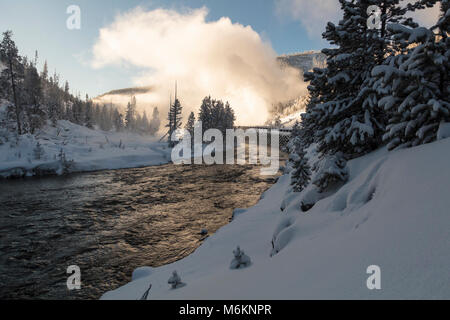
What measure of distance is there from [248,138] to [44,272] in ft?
268

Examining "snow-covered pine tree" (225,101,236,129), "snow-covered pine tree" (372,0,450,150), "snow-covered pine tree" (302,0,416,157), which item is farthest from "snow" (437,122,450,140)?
"snow-covered pine tree" (225,101,236,129)

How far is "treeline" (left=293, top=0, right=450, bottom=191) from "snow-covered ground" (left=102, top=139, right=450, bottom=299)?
998 mm

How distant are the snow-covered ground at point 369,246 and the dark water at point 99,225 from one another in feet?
8.20

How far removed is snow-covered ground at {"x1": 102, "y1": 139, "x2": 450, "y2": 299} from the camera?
261 cm

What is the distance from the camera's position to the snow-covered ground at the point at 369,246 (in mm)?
2613

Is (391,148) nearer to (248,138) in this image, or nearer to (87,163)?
(87,163)

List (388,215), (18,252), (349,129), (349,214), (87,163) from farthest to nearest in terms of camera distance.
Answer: (87,163), (18,252), (349,129), (349,214), (388,215)

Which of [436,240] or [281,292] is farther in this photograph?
[281,292]

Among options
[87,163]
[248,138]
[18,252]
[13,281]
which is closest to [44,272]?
[13,281]

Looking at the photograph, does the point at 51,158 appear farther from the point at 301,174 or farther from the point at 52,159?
the point at 301,174

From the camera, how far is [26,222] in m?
12.9

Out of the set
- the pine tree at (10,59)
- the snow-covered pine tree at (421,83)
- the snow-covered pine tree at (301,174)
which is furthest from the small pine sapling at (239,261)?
the pine tree at (10,59)

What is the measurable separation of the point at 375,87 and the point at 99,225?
14420mm

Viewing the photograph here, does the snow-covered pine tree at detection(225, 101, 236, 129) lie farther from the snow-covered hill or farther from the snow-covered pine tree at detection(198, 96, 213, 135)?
the snow-covered hill
